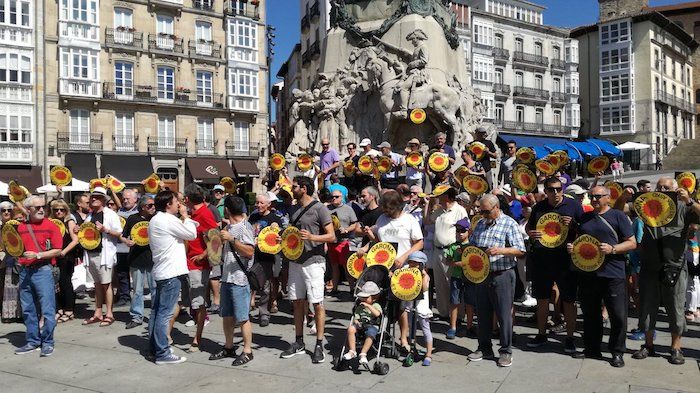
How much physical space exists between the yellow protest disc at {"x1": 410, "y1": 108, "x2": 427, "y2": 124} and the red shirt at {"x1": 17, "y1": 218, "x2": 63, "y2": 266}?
29.5 feet

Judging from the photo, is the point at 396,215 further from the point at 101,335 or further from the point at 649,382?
the point at 101,335

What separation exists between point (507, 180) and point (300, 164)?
4.33 meters

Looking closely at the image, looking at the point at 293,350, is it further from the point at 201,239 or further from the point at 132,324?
the point at 132,324

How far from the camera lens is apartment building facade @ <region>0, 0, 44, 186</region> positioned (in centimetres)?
3819

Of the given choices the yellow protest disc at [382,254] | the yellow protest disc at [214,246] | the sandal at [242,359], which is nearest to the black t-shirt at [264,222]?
the yellow protest disc at [214,246]

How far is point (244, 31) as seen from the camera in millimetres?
47625

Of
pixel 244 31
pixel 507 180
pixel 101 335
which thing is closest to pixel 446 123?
pixel 507 180

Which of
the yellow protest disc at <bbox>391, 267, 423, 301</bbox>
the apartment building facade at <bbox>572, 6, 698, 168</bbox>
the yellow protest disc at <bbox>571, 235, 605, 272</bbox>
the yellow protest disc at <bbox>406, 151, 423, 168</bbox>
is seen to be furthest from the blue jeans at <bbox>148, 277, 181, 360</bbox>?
the apartment building facade at <bbox>572, 6, 698, 168</bbox>

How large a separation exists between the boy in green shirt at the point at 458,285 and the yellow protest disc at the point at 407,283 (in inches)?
48.2

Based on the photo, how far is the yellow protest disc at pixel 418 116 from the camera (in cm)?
1456

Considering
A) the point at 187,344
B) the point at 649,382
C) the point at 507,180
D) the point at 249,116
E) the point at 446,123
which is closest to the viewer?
the point at 649,382

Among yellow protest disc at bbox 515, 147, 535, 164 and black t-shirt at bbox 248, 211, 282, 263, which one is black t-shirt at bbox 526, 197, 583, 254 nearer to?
black t-shirt at bbox 248, 211, 282, 263

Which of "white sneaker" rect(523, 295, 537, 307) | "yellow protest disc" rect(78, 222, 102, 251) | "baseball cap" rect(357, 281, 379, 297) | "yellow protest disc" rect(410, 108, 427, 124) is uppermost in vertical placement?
"yellow protest disc" rect(410, 108, 427, 124)

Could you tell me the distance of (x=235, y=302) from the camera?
6570 mm
